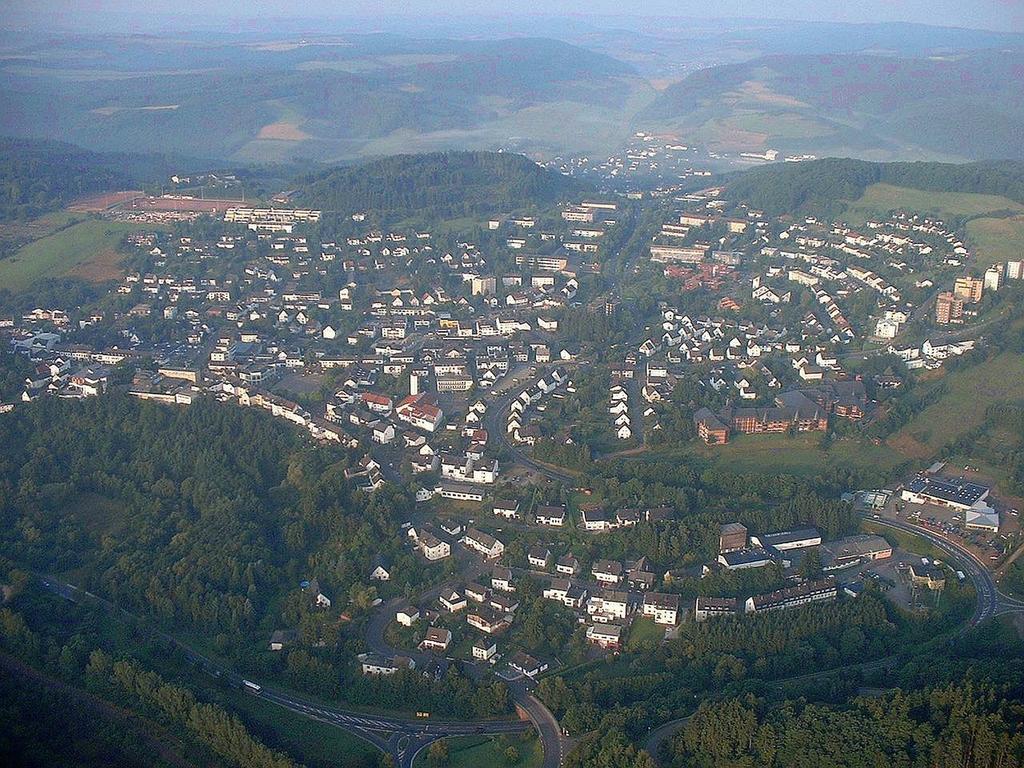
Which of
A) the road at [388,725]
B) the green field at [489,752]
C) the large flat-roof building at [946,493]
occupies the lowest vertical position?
the road at [388,725]

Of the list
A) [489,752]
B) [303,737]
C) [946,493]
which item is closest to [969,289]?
[946,493]

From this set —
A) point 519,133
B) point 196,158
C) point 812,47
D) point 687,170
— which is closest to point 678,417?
point 687,170

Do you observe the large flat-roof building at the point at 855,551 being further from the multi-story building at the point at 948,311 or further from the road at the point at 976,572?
the multi-story building at the point at 948,311

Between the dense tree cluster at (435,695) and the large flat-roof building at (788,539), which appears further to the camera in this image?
the large flat-roof building at (788,539)

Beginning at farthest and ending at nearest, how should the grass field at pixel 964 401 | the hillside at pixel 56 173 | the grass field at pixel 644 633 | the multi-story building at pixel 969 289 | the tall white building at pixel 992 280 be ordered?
1. the hillside at pixel 56 173
2. the tall white building at pixel 992 280
3. the multi-story building at pixel 969 289
4. the grass field at pixel 964 401
5. the grass field at pixel 644 633

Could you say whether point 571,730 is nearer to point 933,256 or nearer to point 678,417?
point 678,417

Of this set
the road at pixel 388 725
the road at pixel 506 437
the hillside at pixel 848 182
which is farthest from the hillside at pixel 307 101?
the road at pixel 388 725
